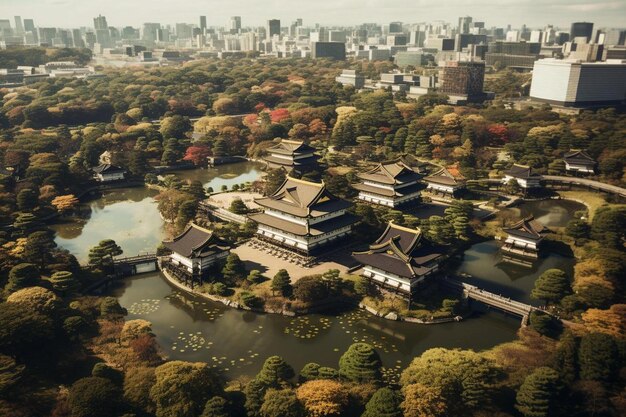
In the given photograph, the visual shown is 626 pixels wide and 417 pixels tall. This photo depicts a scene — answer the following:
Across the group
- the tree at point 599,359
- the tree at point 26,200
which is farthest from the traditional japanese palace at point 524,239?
the tree at point 26,200

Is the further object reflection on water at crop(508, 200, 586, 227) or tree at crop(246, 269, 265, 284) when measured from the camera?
reflection on water at crop(508, 200, 586, 227)

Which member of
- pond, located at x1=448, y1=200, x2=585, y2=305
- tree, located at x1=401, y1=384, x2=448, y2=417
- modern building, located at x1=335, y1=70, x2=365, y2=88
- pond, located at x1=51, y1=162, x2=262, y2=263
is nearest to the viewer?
tree, located at x1=401, y1=384, x2=448, y2=417

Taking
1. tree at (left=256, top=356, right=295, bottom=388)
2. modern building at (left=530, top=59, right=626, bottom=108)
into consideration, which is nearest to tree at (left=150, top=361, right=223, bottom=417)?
tree at (left=256, top=356, right=295, bottom=388)

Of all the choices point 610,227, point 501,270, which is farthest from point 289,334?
point 610,227

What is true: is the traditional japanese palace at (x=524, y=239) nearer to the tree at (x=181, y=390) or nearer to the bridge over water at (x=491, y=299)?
the bridge over water at (x=491, y=299)

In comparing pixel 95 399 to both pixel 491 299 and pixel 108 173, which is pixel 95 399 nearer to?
pixel 491 299

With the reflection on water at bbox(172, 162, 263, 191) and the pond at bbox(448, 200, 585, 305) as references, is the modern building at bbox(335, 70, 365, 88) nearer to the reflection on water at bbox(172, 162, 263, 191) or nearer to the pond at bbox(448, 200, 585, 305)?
the reflection on water at bbox(172, 162, 263, 191)
